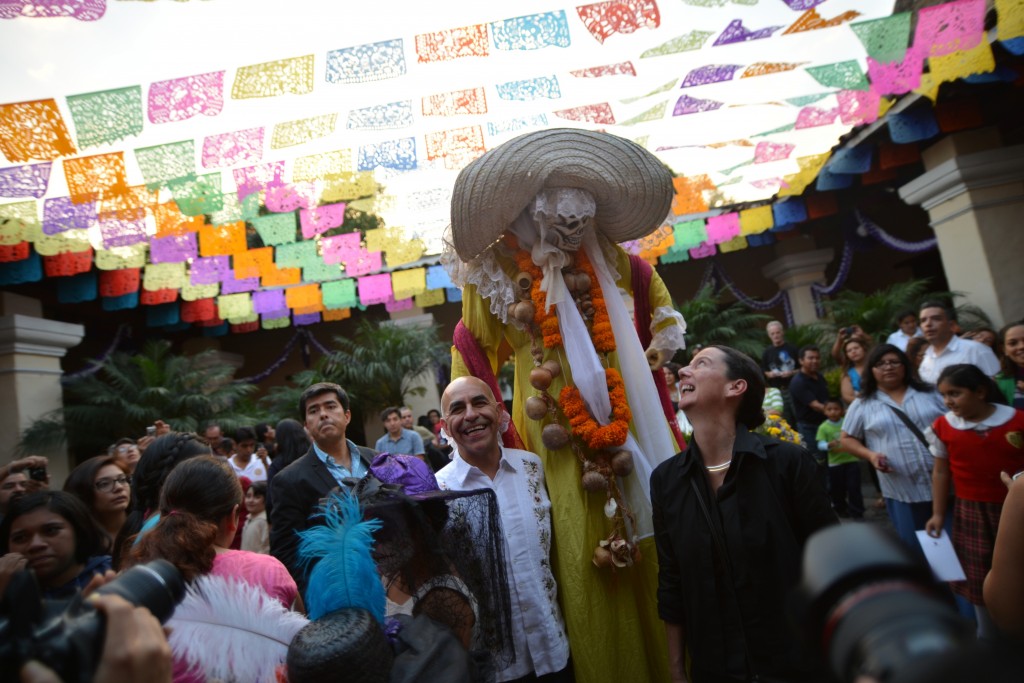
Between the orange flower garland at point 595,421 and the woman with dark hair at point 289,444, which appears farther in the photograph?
the woman with dark hair at point 289,444

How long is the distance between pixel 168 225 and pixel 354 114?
2.99 m

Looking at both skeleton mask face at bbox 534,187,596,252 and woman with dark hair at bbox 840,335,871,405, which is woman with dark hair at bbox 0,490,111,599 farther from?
woman with dark hair at bbox 840,335,871,405

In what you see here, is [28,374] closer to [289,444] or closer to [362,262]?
[362,262]

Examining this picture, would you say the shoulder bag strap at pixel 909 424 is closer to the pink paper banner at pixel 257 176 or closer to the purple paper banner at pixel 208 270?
the pink paper banner at pixel 257 176

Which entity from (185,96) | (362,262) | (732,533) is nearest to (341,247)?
(362,262)

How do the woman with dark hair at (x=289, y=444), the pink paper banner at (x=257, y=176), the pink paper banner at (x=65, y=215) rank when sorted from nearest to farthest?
the woman with dark hair at (x=289, y=444), the pink paper banner at (x=65, y=215), the pink paper banner at (x=257, y=176)

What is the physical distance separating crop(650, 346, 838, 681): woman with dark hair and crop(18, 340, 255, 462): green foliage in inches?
370

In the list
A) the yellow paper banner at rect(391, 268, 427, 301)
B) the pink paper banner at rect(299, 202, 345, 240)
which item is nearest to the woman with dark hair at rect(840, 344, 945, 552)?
the pink paper banner at rect(299, 202, 345, 240)

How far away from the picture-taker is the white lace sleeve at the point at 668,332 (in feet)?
9.18

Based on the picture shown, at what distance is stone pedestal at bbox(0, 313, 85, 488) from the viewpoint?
27.5 ft

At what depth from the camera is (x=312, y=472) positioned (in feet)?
10.2

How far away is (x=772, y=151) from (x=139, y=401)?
10.3 m

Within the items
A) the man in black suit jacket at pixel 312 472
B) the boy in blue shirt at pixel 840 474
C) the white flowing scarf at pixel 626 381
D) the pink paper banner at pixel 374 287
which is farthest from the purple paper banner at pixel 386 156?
the boy in blue shirt at pixel 840 474

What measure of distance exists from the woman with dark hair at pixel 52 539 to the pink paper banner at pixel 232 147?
5333mm
